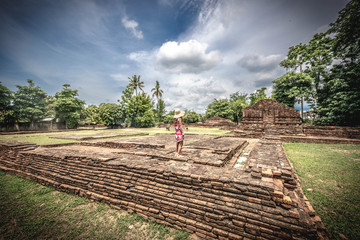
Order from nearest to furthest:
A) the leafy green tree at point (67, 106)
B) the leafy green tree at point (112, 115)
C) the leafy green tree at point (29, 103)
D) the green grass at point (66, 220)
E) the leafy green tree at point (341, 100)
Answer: the green grass at point (66, 220) < the leafy green tree at point (341, 100) < the leafy green tree at point (29, 103) < the leafy green tree at point (67, 106) < the leafy green tree at point (112, 115)

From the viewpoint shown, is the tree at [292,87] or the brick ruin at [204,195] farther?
the tree at [292,87]

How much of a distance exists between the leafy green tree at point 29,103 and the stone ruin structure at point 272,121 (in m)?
28.3

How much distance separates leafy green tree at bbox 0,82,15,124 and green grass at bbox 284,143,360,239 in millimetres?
29421

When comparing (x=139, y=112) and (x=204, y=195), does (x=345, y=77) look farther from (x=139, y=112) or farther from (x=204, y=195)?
(x=139, y=112)

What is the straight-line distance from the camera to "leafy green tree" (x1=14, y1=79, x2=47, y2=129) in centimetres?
1938

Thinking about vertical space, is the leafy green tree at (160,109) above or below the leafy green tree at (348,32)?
below

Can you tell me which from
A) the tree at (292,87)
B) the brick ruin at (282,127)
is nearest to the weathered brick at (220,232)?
the brick ruin at (282,127)

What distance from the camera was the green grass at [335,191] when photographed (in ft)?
7.21

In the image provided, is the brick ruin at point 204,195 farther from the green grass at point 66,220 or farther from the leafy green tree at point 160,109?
the leafy green tree at point 160,109

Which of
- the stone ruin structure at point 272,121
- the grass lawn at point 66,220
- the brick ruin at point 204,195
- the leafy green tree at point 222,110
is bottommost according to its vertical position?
the grass lawn at point 66,220

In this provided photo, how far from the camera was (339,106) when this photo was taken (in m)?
12.1

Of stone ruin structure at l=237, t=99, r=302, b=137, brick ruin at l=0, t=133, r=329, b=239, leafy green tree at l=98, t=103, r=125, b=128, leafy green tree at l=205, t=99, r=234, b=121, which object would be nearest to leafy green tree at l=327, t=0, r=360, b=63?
stone ruin structure at l=237, t=99, r=302, b=137

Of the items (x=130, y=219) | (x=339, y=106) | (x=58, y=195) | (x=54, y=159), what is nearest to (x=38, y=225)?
(x=58, y=195)

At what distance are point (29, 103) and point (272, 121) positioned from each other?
107 feet
